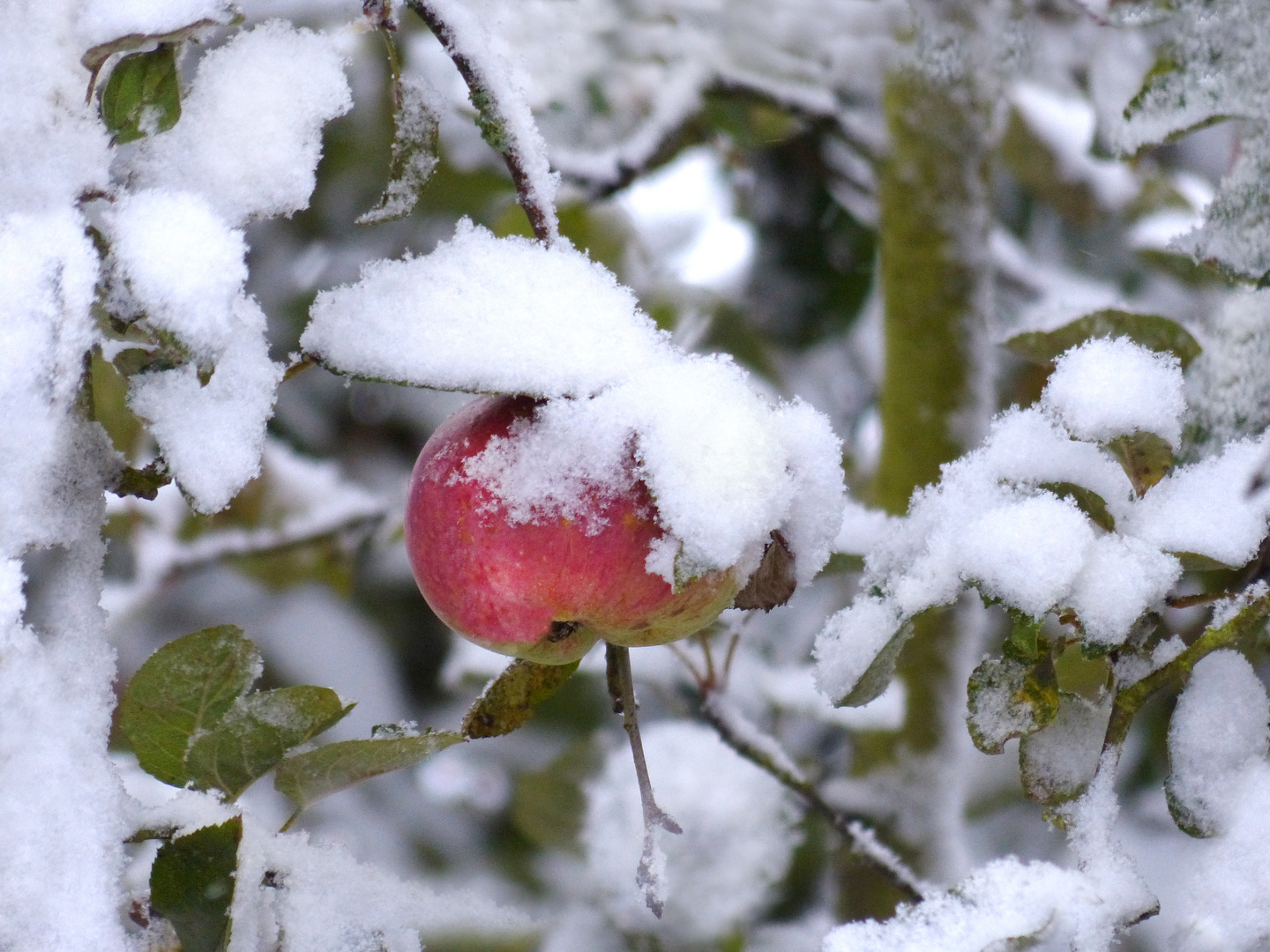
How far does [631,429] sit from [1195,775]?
36 centimetres

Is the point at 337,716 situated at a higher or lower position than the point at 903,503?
higher

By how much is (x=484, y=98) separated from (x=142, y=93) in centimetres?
17

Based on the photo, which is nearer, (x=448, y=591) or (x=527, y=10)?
(x=448, y=591)

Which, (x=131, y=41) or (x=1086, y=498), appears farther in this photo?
(x=1086, y=498)

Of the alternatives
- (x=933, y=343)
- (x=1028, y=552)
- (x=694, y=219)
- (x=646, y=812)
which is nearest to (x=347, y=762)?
(x=646, y=812)

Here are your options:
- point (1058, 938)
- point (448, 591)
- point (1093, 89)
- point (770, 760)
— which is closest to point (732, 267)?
point (1093, 89)

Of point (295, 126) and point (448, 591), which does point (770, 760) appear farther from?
point (295, 126)

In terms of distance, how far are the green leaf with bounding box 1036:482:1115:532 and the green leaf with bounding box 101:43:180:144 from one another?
1.65 feet

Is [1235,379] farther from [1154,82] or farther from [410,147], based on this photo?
[410,147]

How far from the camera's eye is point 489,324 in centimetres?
56

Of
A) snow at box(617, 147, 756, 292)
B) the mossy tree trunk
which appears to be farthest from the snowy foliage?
snow at box(617, 147, 756, 292)

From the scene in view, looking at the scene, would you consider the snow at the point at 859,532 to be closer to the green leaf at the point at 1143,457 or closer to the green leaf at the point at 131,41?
the green leaf at the point at 1143,457

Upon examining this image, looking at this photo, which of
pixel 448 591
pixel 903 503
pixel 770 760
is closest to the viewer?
pixel 448 591

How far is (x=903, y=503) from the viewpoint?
1.22m
